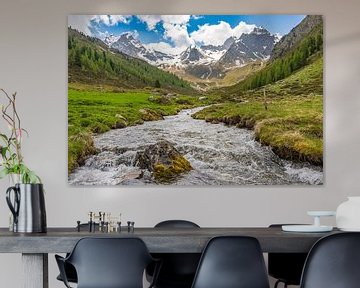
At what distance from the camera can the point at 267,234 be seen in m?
3.74

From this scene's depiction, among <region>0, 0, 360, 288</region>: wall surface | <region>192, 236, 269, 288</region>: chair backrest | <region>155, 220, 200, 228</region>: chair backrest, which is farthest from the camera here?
<region>0, 0, 360, 288</region>: wall surface

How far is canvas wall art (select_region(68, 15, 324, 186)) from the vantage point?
18.7ft

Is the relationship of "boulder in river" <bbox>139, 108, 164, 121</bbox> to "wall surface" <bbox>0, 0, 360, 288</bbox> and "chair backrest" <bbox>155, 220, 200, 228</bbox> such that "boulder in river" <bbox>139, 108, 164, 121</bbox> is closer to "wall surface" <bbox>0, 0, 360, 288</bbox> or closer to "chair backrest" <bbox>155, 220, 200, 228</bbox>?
"wall surface" <bbox>0, 0, 360, 288</bbox>

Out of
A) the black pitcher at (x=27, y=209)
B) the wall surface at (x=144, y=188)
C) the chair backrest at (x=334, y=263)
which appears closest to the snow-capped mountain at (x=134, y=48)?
the wall surface at (x=144, y=188)

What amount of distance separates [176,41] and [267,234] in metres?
2.52

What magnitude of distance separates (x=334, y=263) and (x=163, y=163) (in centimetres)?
247

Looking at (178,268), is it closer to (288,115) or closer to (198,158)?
(198,158)

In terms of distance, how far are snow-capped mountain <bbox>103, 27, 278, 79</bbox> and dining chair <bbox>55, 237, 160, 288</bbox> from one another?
2.63m

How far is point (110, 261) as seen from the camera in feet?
11.4

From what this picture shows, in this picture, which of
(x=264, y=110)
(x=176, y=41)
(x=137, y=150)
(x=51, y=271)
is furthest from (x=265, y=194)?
(x=51, y=271)

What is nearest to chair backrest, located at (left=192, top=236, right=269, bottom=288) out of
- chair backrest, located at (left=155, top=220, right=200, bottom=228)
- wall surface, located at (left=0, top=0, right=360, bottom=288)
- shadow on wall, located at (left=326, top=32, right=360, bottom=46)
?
chair backrest, located at (left=155, top=220, right=200, bottom=228)

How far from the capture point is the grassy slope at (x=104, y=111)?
5.67 meters

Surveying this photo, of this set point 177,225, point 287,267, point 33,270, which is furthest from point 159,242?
point 287,267

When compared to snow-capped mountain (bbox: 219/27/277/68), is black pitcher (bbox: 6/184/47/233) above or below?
below
